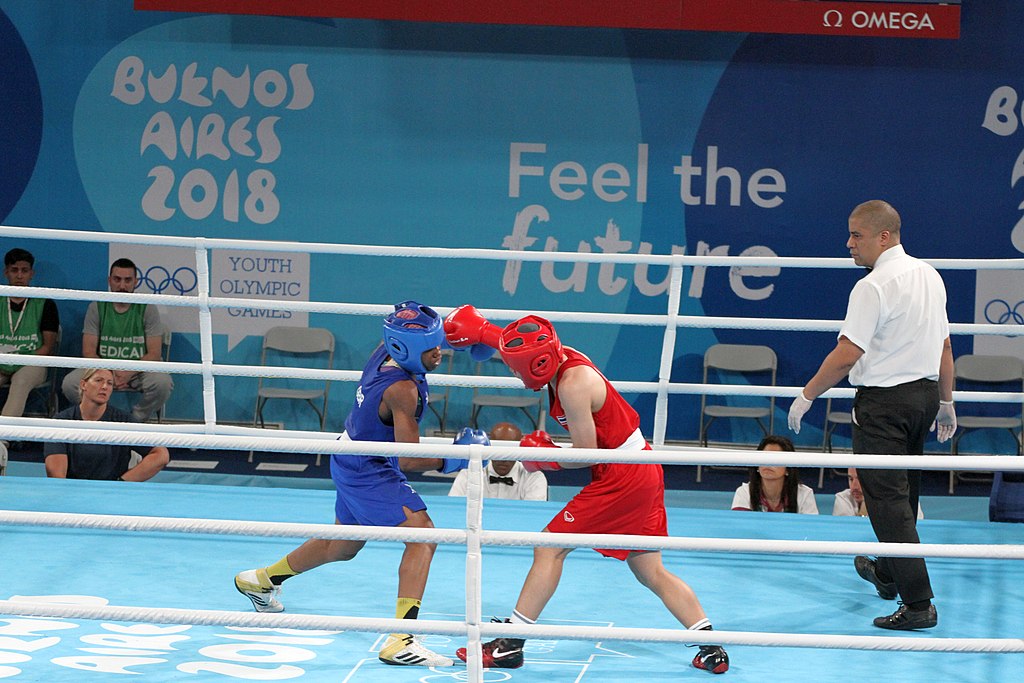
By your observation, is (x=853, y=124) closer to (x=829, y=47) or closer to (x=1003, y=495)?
(x=829, y=47)

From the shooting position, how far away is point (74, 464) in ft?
18.2

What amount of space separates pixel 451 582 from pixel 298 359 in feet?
15.7

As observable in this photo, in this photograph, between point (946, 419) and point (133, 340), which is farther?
point (133, 340)

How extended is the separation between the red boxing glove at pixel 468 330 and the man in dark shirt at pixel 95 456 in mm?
2141

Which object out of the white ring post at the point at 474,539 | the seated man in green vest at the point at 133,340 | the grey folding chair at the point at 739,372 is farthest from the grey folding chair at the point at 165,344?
the white ring post at the point at 474,539

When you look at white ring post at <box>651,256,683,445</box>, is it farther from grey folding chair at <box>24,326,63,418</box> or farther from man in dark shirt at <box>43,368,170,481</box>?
grey folding chair at <box>24,326,63,418</box>

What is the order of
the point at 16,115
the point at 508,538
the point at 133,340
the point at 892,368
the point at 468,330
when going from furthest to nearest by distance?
the point at 16,115, the point at 133,340, the point at 892,368, the point at 468,330, the point at 508,538

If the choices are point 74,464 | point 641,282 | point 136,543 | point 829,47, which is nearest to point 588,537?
point 136,543

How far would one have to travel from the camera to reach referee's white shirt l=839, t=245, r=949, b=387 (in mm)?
4039

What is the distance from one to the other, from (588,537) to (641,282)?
568 cm

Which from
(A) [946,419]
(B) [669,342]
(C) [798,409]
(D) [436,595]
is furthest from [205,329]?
(A) [946,419]

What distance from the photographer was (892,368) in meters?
4.11

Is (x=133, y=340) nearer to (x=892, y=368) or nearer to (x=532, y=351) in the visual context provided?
(x=532, y=351)

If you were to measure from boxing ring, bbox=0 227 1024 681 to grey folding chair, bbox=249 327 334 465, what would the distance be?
296 centimetres
